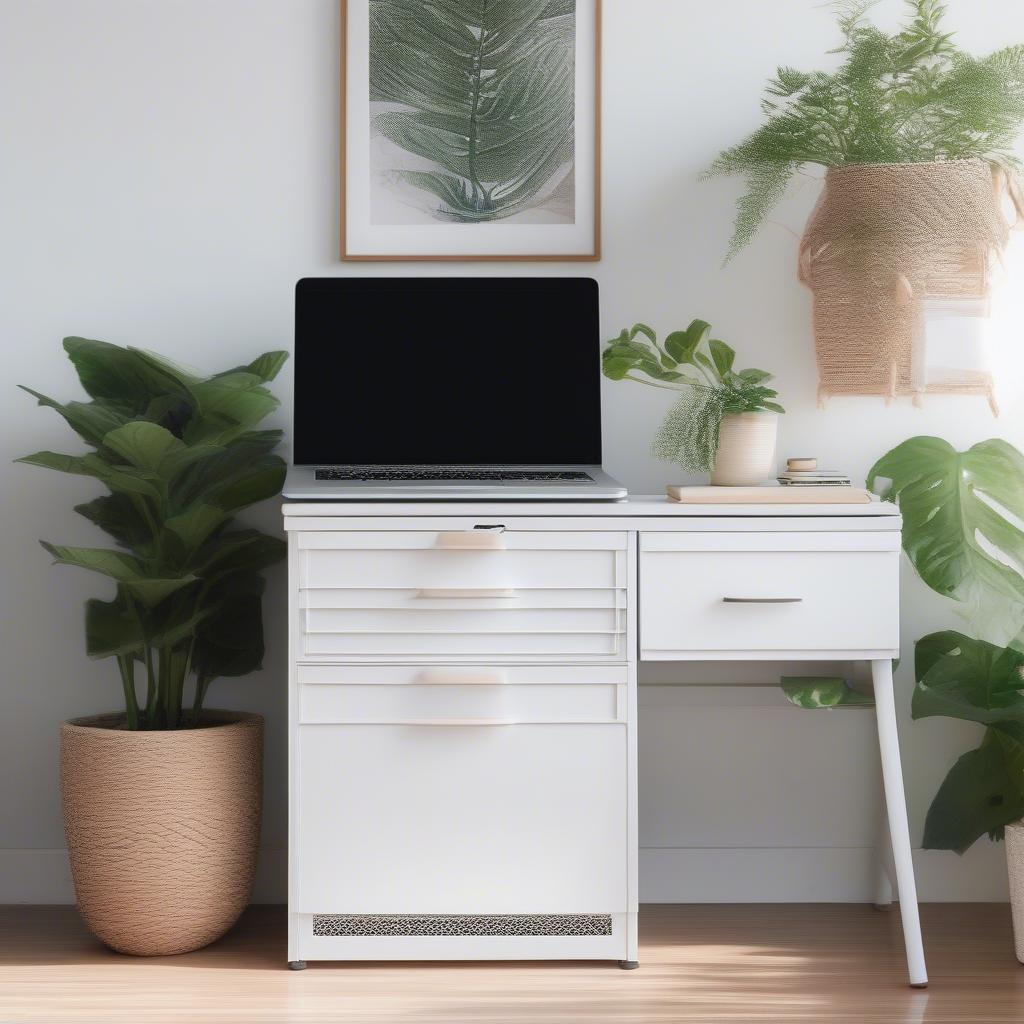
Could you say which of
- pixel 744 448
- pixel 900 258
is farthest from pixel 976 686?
pixel 900 258

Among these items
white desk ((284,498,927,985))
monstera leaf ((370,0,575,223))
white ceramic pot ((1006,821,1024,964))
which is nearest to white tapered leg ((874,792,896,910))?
white ceramic pot ((1006,821,1024,964))

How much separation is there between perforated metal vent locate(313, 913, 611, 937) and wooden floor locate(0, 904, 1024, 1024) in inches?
2.7

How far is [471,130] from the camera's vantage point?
7.66 feet

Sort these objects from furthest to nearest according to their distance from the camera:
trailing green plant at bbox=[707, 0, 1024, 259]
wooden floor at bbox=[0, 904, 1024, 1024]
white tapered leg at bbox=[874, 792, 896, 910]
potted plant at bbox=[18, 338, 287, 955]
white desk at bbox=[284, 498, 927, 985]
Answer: white tapered leg at bbox=[874, 792, 896, 910] → trailing green plant at bbox=[707, 0, 1024, 259] → potted plant at bbox=[18, 338, 287, 955] → white desk at bbox=[284, 498, 927, 985] → wooden floor at bbox=[0, 904, 1024, 1024]

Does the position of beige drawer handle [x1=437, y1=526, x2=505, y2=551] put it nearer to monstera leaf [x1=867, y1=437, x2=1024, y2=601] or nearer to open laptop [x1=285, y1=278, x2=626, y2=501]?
open laptop [x1=285, y1=278, x2=626, y2=501]

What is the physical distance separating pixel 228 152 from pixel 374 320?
1.64 feet

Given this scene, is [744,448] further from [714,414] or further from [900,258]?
[900,258]

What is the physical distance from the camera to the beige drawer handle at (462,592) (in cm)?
187

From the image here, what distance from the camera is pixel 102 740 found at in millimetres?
1995

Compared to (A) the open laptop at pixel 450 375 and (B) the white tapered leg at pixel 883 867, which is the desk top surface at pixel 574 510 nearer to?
(A) the open laptop at pixel 450 375

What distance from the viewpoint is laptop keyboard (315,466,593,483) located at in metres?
2.03

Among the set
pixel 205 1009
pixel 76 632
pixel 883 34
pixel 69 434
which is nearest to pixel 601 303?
→ pixel 883 34

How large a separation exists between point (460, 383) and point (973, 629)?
3.22 ft

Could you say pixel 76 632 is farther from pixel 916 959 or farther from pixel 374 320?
pixel 916 959
